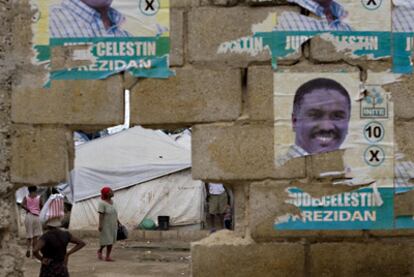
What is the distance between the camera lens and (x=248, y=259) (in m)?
5.25

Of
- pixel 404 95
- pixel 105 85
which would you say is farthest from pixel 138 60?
pixel 404 95

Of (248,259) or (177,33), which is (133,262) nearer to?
(248,259)

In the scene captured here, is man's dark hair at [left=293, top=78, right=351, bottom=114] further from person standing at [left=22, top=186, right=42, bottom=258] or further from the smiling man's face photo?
person standing at [left=22, top=186, right=42, bottom=258]

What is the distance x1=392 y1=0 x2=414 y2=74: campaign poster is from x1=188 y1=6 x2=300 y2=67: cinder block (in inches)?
29.3

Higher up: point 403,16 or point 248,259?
point 403,16

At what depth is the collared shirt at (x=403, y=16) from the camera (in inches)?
211

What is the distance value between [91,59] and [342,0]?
1928mm

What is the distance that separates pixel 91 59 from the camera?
530 cm

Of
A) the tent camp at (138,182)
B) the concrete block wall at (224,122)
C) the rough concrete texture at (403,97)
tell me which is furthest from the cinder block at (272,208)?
the tent camp at (138,182)

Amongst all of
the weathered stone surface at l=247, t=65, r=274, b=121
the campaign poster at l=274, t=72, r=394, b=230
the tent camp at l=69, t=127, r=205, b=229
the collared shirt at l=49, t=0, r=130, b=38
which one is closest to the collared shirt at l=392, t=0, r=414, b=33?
the campaign poster at l=274, t=72, r=394, b=230

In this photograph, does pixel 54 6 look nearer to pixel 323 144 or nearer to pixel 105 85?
pixel 105 85

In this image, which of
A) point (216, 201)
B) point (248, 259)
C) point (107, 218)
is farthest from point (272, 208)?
point (216, 201)

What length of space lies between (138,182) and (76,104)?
38.0 ft

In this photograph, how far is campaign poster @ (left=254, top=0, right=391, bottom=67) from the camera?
5.30m
